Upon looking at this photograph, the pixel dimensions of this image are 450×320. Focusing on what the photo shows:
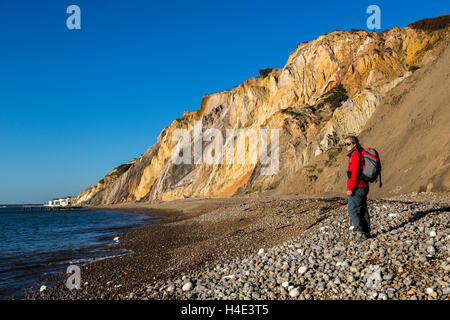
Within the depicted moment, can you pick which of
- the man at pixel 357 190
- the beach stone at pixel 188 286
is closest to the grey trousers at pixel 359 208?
the man at pixel 357 190

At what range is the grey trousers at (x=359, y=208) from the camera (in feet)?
21.6

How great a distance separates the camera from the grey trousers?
6.57 metres

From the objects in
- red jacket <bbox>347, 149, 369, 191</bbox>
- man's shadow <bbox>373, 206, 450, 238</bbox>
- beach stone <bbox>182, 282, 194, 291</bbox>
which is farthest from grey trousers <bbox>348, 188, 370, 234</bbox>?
beach stone <bbox>182, 282, 194, 291</bbox>

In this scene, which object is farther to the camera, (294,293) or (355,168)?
(355,168)

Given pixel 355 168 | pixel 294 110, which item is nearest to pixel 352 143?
pixel 355 168

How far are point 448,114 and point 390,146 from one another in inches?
150

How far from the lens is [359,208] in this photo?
6.69m

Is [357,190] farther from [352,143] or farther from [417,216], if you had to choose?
[417,216]

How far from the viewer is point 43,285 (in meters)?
9.56

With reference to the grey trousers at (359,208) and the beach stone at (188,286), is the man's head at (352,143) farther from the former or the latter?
the beach stone at (188,286)

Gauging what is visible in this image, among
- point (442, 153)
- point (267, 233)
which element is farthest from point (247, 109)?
point (267, 233)

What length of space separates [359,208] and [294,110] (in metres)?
38.5

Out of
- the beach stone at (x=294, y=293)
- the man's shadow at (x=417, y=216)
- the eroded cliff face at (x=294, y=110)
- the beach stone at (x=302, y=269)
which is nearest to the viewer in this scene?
the beach stone at (x=294, y=293)

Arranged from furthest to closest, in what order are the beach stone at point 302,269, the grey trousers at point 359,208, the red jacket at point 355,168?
the grey trousers at point 359,208, the red jacket at point 355,168, the beach stone at point 302,269
